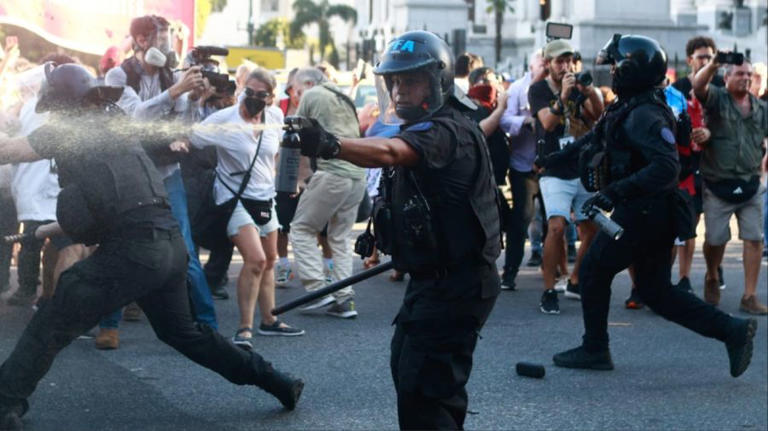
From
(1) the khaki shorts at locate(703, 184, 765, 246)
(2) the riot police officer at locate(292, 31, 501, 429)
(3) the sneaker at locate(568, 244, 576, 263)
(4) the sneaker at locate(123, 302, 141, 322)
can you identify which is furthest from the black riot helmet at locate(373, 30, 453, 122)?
(3) the sneaker at locate(568, 244, 576, 263)

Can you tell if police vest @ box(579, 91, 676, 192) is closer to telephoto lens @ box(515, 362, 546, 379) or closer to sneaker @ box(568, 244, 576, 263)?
telephoto lens @ box(515, 362, 546, 379)

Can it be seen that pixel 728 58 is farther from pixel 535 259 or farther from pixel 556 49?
pixel 535 259

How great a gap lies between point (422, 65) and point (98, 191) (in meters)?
1.81

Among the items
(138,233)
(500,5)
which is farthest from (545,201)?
(500,5)

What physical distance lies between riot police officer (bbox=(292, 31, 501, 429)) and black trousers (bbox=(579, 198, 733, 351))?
2497mm

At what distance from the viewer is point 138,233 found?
6051mm

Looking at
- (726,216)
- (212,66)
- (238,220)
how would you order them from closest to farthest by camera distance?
(212,66) → (238,220) → (726,216)

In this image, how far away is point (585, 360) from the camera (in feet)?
25.9

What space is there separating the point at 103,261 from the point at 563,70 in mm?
4799

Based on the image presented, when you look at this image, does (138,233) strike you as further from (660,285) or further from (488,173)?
(660,285)

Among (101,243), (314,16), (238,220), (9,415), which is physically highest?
(314,16)

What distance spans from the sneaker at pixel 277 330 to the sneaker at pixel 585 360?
67.2 inches

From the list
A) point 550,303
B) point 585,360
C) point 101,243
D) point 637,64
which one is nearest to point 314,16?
point 550,303

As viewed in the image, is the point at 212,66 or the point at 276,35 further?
the point at 276,35
